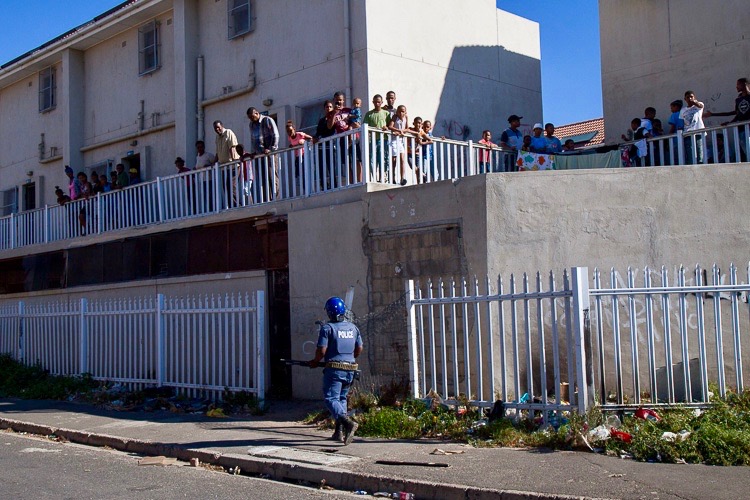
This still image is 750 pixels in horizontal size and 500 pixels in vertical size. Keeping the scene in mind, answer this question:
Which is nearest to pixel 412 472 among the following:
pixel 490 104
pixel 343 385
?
pixel 343 385

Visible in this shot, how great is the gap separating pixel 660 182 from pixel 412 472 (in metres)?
4.91

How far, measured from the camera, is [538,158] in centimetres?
1371

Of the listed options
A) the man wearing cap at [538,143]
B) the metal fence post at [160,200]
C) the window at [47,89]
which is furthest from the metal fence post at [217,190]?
the window at [47,89]

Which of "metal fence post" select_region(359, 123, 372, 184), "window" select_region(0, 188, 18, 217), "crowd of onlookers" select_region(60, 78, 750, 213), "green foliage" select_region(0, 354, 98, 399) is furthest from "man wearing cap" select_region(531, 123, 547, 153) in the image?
"window" select_region(0, 188, 18, 217)

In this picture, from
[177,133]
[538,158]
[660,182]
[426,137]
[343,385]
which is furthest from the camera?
[177,133]

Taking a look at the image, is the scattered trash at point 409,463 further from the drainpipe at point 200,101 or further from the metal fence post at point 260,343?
the drainpipe at point 200,101

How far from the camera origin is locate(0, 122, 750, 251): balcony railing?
11.9 meters

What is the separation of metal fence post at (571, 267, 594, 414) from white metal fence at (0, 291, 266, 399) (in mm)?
5221

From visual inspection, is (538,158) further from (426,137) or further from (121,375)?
(121,375)

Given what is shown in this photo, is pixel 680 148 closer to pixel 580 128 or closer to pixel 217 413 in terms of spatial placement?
pixel 217 413

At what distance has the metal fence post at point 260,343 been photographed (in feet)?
39.9

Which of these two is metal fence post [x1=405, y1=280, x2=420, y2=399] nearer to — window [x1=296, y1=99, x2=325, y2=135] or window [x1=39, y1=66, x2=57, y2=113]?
window [x1=296, y1=99, x2=325, y2=135]

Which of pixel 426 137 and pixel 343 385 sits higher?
pixel 426 137

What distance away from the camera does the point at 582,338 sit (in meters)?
8.40
